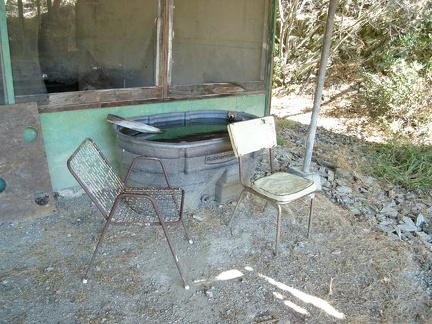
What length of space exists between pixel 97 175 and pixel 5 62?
1.12 meters

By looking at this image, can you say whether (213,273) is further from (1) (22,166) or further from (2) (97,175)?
(1) (22,166)

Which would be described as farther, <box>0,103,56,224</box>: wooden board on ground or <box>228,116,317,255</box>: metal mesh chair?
<box>0,103,56,224</box>: wooden board on ground

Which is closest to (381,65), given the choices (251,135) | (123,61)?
(123,61)

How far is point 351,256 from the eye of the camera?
2934 mm

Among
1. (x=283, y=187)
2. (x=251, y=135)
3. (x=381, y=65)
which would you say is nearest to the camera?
(x=283, y=187)

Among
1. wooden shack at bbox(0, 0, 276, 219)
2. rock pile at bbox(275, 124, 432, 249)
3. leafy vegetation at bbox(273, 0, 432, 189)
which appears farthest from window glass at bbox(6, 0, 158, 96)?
leafy vegetation at bbox(273, 0, 432, 189)

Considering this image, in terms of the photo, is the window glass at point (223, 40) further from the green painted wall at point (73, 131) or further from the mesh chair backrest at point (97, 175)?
the mesh chair backrest at point (97, 175)

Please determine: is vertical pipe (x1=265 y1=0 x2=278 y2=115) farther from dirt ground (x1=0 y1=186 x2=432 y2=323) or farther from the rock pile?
dirt ground (x1=0 y1=186 x2=432 y2=323)

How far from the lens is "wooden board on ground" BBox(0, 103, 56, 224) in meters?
3.01

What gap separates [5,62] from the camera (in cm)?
297

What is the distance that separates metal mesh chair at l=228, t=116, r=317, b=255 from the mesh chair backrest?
0.90m

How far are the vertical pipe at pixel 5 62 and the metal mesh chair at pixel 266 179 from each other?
168 cm

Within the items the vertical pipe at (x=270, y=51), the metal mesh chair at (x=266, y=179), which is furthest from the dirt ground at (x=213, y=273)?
the vertical pipe at (x=270, y=51)

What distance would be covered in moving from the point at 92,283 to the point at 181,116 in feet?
6.02
